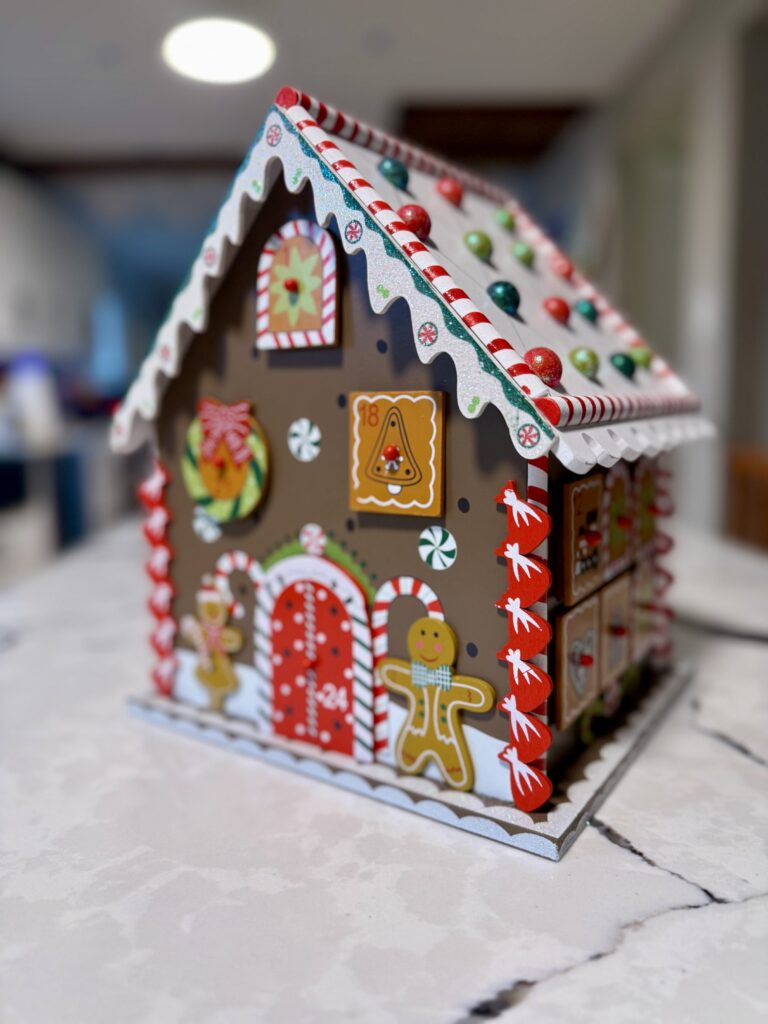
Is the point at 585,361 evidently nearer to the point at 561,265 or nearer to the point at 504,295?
the point at 504,295

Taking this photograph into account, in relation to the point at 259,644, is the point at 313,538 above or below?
above

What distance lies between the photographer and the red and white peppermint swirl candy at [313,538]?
97 cm

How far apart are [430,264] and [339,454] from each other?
255mm

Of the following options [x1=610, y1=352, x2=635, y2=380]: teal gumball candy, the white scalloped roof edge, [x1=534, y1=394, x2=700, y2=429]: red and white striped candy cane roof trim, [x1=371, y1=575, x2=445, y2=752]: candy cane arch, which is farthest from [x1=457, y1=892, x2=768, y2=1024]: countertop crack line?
[x1=610, y1=352, x2=635, y2=380]: teal gumball candy

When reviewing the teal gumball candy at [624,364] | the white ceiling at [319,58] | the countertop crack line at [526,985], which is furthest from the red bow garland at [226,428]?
the white ceiling at [319,58]

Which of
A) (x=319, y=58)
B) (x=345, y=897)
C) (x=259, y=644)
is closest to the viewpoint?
(x=345, y=897)

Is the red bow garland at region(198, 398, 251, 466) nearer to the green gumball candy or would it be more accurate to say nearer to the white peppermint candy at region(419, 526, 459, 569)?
the white peppermint candy at region(419, 526, 459, 569)

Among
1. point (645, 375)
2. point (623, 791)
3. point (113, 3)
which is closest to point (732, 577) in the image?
point (645, 375)

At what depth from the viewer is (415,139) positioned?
3512mm

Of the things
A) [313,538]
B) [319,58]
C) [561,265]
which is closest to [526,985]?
[313,538]

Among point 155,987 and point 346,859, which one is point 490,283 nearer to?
point 346,859

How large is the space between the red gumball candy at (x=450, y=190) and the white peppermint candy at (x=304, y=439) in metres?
0.40

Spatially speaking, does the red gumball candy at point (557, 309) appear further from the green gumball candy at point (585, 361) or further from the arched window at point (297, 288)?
the arched window at point (297, 288)

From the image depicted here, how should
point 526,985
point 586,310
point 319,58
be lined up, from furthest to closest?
1. point 319,58
2. point 586,310
3. point 526,985
